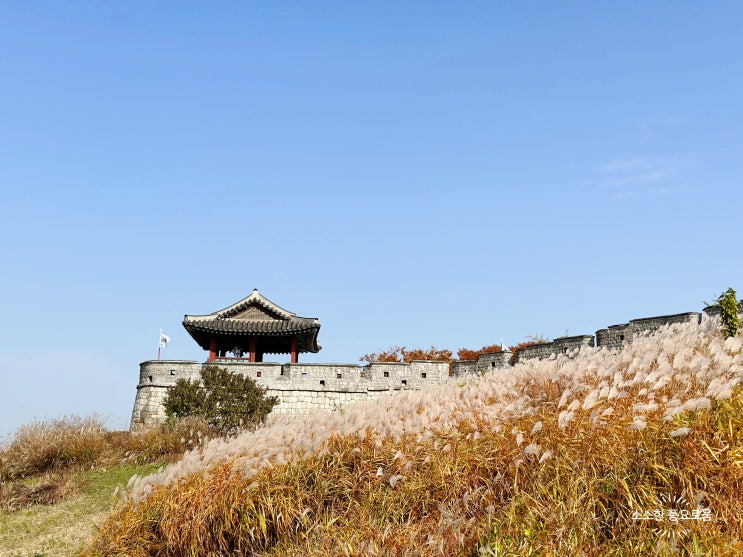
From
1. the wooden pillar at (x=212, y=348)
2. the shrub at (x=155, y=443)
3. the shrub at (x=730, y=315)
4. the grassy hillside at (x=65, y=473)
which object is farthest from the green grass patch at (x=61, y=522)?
the wooden pillar at (x=212, y=348)

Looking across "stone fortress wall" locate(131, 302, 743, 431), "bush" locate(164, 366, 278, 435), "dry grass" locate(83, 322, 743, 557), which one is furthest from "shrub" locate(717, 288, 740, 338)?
"stone fortress wall" locate(131, 302, 743, 431)

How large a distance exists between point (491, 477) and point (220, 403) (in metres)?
14.4

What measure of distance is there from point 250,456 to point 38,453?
934 cm

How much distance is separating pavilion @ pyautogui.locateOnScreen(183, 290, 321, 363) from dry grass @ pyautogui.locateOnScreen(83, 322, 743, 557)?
20146 millimetres

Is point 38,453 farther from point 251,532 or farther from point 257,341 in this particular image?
point 257,341

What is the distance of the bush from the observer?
1911 centimetres

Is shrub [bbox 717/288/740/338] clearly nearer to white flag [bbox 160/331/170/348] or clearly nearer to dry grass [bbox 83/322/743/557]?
dry grass [bbox 83/322/743/557]

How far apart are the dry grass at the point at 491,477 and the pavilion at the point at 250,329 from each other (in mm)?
20146

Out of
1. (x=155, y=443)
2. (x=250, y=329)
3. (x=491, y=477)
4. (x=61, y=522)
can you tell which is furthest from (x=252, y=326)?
(x=491, y=477)

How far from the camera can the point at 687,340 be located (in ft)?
28.3

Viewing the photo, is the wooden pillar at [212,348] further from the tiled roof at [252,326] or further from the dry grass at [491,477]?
the dry grass at [491,477]

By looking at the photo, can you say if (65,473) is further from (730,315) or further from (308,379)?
(730,315)

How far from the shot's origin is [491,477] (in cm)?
657

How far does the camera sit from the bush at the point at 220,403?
1911cm
